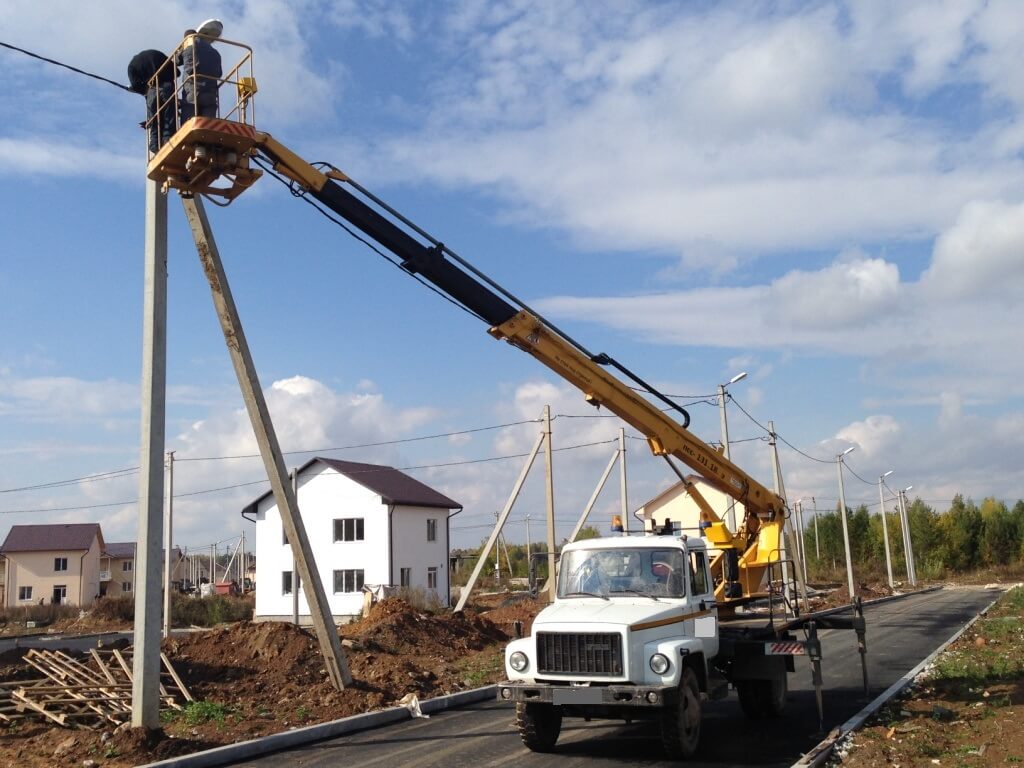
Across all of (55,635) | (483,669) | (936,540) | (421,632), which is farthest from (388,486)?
(936,540)

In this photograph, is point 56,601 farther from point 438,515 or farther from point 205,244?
point 205,244

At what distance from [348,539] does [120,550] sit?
42.2 metres

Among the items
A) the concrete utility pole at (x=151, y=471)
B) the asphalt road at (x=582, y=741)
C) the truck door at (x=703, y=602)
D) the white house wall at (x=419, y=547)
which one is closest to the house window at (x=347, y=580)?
the white house wall at (x=419, y=547)

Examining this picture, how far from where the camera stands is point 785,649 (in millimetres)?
11523

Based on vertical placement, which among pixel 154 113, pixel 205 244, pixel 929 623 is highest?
pixel 154 113

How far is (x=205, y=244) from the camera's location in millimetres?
13211

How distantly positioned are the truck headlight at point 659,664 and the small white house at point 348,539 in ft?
107

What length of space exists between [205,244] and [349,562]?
1222 inches

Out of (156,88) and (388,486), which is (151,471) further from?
(388,486)

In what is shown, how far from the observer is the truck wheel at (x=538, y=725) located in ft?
33.6

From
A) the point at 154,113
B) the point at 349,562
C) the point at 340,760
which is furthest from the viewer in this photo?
the point at 349,562

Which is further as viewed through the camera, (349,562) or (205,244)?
(349,562)

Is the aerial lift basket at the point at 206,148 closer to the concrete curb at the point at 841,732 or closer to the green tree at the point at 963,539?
the concrete curb at the point at 841,732

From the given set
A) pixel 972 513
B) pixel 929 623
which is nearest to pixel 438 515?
pixel 929 623
